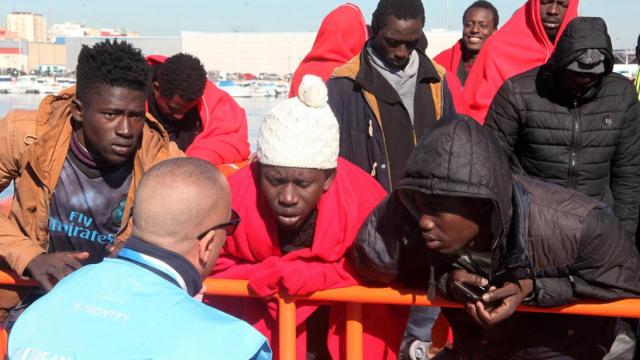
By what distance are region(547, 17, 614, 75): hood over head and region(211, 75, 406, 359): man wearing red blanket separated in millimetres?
1212

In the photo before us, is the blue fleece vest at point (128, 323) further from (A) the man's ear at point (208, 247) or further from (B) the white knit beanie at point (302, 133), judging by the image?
(B) the white knit beanie at point (302, 133)

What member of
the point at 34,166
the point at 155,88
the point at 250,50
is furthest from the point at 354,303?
the point at 250,50

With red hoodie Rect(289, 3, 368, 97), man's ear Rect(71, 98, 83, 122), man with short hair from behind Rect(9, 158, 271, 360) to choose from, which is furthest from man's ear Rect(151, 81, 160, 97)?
man with short hair from behind Rect(9, 158, 271, 360)

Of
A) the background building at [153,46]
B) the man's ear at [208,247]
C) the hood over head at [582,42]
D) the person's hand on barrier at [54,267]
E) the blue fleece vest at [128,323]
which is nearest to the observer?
the blue fleece vest at [128,323]

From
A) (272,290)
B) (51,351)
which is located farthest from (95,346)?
(272,290)

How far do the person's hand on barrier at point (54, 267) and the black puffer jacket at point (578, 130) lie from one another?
6.95 ft

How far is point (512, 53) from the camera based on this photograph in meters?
4.71

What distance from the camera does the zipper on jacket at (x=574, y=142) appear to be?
3561mm

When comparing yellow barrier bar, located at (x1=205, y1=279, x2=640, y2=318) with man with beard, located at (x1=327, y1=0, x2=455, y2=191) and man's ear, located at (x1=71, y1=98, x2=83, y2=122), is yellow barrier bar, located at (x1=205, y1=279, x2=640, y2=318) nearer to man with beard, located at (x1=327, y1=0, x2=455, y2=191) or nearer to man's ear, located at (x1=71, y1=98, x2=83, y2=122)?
man's ear, located at (x1=71, y1=98, x2=83, y2=122)

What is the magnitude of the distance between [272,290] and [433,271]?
0.59 metres

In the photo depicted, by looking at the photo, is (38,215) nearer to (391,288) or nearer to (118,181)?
(118,181)

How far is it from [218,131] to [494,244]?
8.32 feet

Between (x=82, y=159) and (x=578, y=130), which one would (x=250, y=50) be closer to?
(x=578, y=130)

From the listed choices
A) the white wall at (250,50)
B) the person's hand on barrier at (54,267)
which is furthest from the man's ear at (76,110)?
the white wall at (250,50)
